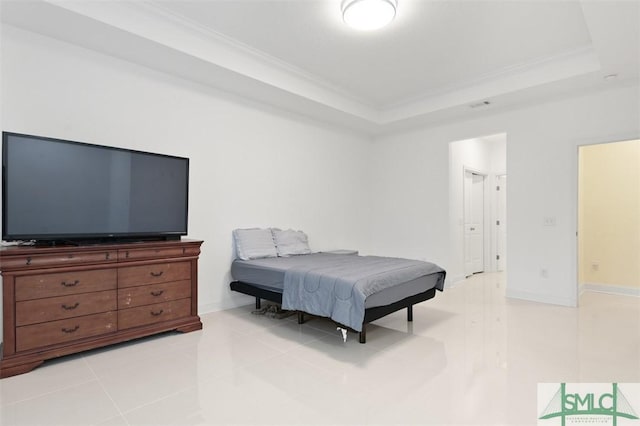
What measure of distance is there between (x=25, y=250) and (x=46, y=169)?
0.67 meters

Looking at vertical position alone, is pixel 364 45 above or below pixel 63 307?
above

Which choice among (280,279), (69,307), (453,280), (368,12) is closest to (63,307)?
(69,307)

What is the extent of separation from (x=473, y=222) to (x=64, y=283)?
629cm

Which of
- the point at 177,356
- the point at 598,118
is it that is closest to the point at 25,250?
the point at 177,356

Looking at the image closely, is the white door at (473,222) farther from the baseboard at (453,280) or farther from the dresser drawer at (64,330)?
the dresser drawer at (64,330)

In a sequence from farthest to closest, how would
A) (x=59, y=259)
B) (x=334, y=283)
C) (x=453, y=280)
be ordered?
(x=453, y=280)
(x=334, y=283)
(x=59, y=259)

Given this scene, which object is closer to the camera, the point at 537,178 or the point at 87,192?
the point at 87,192

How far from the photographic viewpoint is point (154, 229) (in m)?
3.29

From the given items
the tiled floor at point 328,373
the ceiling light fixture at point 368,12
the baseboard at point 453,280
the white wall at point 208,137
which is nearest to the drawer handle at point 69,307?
the tiled floor at point 328,373

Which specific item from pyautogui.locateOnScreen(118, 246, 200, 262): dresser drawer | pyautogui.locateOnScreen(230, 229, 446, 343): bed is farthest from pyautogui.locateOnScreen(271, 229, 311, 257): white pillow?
pyautogui.locateOnScreen(118, 246, 200, 262): dresser drawer

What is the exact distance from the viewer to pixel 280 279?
11.7 ft

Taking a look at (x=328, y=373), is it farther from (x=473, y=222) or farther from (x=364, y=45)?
(x=473, y=222)

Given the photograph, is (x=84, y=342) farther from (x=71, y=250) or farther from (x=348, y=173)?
(x=348, y=173)

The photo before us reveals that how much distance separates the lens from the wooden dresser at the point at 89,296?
96.3 inches
